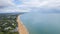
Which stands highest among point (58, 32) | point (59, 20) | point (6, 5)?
point (6, 5)

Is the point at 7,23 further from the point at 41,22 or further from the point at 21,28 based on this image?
the point at 41,22

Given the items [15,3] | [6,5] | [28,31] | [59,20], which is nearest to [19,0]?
[15,3]

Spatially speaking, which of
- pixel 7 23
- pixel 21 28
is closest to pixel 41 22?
pixel 21 28

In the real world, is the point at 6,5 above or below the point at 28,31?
above

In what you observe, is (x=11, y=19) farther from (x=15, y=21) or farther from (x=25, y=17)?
(x=25, y=17)
